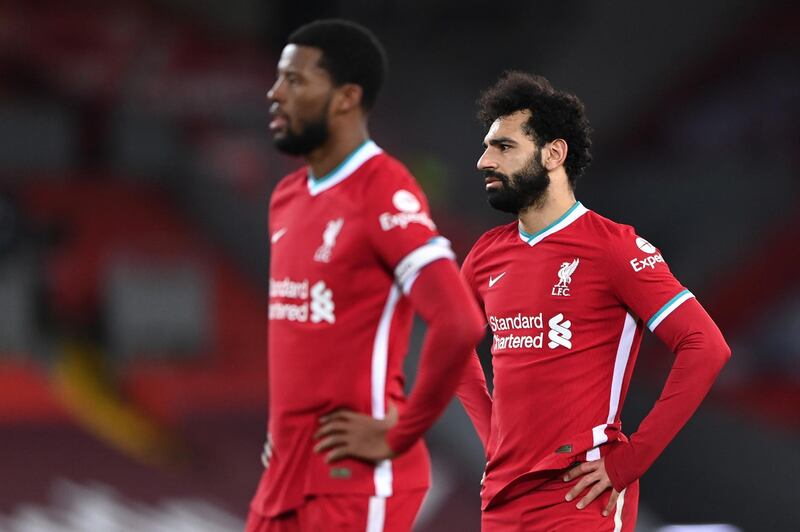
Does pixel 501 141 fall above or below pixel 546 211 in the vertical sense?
above

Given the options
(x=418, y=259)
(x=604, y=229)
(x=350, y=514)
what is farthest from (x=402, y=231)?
(x=604, y=229)

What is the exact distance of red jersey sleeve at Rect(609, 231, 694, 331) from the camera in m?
3.89

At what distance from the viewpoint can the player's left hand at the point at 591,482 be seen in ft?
12.7

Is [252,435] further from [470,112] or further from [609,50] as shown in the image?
[609,50]

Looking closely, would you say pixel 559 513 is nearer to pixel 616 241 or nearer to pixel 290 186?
pixel 616 241

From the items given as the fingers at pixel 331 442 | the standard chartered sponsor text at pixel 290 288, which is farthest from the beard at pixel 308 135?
the fingers at pixel 331 442

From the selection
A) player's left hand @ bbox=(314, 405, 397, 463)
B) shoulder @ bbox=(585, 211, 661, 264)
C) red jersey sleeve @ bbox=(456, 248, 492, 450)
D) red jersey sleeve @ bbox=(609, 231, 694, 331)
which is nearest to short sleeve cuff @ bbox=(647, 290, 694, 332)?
red jersey sleeve @ bbox=(609, 231, 694, 331)

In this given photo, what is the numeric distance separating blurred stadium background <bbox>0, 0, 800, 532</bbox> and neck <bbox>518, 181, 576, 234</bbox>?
567 cm

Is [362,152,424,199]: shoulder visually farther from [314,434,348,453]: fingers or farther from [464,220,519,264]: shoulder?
[464,220,519,264]: shoulder

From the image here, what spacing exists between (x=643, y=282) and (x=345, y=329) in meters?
1.02

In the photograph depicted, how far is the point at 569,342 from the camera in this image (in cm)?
399

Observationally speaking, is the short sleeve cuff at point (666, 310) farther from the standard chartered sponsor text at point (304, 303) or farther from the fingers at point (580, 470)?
the standard chartered sponsor text at point (304, 303)

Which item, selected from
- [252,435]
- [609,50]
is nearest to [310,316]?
[252,435]

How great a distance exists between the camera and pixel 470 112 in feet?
47.7
